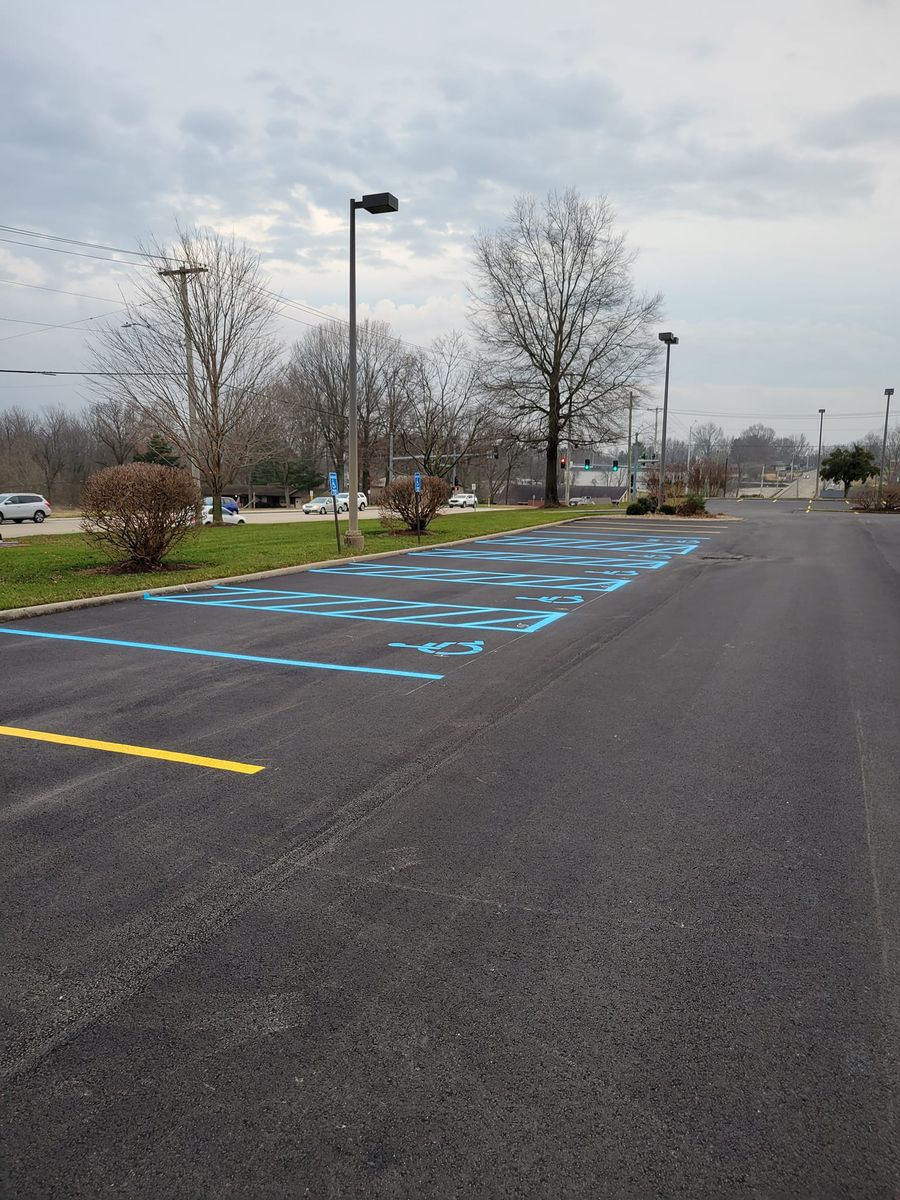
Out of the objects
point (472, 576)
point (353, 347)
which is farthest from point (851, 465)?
point (472, 576)

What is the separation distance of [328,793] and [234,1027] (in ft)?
6.61

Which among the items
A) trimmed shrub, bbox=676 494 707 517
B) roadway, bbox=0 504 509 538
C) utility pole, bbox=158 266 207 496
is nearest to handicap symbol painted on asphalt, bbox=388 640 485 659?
roadway, bbox=0 504 509 538

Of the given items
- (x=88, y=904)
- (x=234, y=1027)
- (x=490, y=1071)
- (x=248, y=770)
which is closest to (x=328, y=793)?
(x=248, y=770)

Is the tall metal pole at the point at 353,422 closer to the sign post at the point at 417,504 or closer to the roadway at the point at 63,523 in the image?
the sign post at the point at 417,504

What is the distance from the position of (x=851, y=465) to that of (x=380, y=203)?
67.2 meters

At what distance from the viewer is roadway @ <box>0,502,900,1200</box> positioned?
2.24 m

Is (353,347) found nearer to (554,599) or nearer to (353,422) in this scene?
(353,422)

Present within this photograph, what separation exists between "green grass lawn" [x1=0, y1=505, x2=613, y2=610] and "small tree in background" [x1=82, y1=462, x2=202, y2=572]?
0.58 m

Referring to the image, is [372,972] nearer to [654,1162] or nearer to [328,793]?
[654,1162]

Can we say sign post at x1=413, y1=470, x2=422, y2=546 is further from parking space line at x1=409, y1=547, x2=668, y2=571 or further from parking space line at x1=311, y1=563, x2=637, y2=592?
parking space line at x1=311, y1=563, x2=637, y2=592

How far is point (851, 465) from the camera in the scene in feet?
235

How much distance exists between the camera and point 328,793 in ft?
15.4

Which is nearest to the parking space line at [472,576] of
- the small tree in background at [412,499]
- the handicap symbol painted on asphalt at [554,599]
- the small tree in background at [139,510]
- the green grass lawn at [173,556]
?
the handicap symbol painted on asphalt at [554,599]

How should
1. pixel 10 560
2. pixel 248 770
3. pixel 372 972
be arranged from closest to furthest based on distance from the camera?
pixel 372 972
pixel 248 770
pixel 10 560
